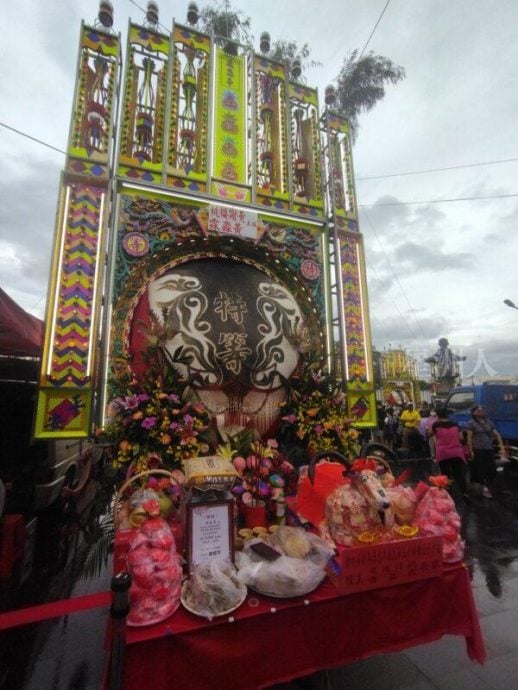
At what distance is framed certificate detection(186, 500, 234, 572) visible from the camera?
191cm

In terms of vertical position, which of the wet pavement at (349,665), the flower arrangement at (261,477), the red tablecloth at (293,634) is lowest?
the wet pavement at (349,665)

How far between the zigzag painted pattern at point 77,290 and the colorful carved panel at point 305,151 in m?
3.10

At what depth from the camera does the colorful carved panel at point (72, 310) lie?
3.94m

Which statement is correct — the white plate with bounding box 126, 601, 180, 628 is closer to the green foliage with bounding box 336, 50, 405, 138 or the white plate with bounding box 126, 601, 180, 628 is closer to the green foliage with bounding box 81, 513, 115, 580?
the green foliage with bounding box 81, 513, 115, 580

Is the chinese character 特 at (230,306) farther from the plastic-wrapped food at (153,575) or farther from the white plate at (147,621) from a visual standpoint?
the white plate at (147,621)

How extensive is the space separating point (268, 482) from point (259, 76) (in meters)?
6.32

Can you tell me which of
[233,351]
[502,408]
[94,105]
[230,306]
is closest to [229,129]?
[94,105]

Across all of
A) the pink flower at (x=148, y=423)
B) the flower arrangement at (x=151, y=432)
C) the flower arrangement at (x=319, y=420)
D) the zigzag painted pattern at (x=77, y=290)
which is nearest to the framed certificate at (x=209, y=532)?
the flower arrangement at (x=151, y=432)

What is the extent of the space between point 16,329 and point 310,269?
4.12 m

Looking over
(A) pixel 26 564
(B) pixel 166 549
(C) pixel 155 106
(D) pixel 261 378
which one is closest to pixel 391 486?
(B) pixel 166 549

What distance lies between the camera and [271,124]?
5898 mm

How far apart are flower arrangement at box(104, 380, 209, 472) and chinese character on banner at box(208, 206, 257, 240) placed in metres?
2.47

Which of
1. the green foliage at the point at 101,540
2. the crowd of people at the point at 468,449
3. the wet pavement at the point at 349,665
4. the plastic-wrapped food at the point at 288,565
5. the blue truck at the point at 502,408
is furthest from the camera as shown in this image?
the blue truck at the point at 502,408

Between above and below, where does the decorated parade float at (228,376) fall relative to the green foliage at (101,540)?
above
